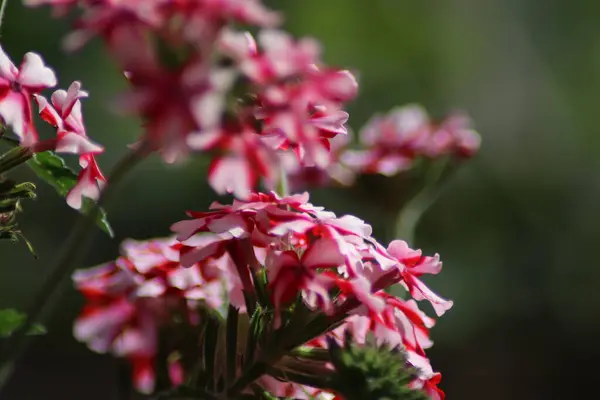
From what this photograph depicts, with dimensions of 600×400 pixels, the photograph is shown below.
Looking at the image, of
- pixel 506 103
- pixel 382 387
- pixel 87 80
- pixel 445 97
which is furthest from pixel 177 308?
pixel 506 103

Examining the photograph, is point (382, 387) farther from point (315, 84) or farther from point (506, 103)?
point (506, 103)

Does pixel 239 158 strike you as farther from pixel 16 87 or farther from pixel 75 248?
pixel 16 87

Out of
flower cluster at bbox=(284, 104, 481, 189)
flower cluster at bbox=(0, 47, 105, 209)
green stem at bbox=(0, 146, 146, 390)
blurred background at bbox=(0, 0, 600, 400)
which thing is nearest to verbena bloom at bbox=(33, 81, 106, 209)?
flower cluster at bbox=(0, 47, 105, 209)

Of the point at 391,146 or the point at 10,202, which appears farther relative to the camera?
the point at 391,146

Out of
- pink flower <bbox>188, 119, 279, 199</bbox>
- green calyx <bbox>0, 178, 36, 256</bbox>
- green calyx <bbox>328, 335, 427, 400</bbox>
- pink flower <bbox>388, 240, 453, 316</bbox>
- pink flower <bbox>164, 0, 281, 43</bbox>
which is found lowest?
green calyx <bbox>328, 335, 427, 400</bbox>

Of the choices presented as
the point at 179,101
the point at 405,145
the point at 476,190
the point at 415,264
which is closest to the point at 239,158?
the point at 179,101

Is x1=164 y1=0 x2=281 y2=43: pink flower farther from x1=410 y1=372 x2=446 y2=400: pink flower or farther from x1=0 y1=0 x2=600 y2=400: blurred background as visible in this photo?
x1=0 y1=0 x2=600 y2=400: blurred background
